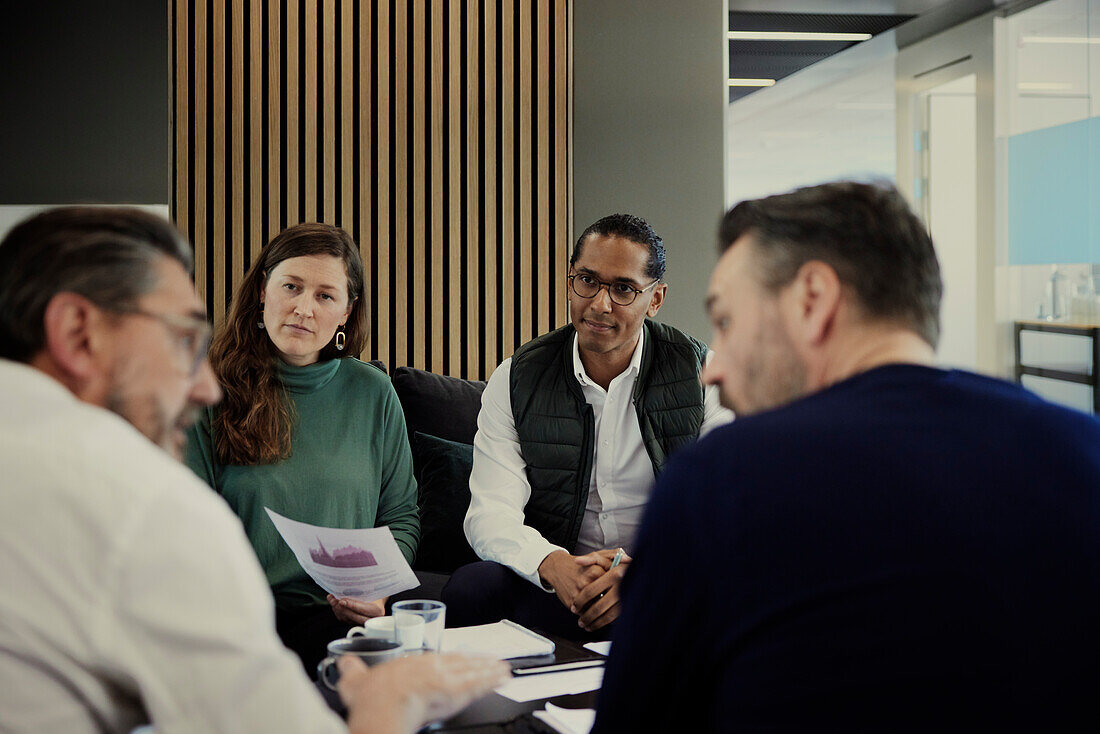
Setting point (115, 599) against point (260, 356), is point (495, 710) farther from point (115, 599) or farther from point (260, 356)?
point (260, 356)

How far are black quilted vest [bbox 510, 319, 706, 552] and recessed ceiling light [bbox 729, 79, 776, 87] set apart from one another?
5768 mm

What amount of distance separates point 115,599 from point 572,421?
2047 mm

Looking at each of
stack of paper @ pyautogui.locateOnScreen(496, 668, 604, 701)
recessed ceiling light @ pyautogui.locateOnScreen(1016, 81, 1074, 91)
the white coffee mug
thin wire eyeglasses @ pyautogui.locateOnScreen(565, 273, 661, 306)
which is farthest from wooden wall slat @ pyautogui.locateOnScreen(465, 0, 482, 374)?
recessed ceiling light @ pyautogui.locateOnScreen(1016, 81, 1074, 91)

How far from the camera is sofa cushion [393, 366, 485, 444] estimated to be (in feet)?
11.4

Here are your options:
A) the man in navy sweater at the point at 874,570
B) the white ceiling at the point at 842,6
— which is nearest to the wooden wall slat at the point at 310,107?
the white ceiling at the point at 842,6

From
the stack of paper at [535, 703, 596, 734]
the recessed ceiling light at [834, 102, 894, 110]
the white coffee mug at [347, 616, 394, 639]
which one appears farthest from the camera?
the recessed ceiling light at [834, 102, 894, 110]

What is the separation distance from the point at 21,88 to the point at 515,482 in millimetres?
2813

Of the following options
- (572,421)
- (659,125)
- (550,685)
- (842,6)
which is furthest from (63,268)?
(842,6)

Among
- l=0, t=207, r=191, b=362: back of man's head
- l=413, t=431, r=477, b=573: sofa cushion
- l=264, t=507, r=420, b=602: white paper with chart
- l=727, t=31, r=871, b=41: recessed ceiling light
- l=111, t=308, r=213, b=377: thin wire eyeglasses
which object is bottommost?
l=413, t=431, r=477, b=573: sofa cushion

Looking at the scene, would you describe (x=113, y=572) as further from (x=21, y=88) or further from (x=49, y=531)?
(x=21, y=88)

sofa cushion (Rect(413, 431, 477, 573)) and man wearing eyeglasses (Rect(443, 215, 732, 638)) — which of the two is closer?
man wearing eyeglasses (Rect(443, 215, 732, 638))

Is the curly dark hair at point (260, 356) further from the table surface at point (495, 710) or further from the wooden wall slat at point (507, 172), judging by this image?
the wooden wall slat at point (507, 172)

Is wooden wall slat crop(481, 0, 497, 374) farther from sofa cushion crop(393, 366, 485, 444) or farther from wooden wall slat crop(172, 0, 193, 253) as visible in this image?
wooden wall slat crop(172, 0, 193, 253)

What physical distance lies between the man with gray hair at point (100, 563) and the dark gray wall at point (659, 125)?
3.46 m
